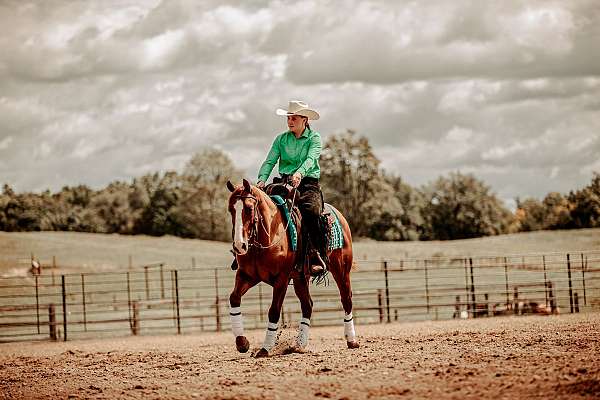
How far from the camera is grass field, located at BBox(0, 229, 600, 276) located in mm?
54225

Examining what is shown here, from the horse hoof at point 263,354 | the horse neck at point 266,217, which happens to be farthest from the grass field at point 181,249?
the horse neck at point 266,217

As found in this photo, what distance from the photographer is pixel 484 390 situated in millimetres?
7195

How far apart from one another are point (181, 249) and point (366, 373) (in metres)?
53.1

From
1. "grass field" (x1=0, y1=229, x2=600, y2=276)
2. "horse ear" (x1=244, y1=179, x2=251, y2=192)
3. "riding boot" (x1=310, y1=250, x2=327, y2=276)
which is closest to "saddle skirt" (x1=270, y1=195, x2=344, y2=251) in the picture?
"riding boot" (x1=310, y1=250, x2=327, y2=276)

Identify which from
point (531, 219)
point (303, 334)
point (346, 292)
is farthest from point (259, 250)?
point (531, 219)

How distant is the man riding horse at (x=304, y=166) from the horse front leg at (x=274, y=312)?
677mm

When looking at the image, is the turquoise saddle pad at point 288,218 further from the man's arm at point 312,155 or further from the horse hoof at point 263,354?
the horse hoof at point 263,354

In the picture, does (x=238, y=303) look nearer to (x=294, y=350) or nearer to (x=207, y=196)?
(x=294, y=350)

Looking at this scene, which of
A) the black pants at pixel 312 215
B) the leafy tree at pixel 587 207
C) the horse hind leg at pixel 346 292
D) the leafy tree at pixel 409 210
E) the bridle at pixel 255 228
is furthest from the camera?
the leafy tree at pixel 409 210

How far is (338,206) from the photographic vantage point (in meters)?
68.8

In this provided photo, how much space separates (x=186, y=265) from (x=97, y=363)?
40822mm

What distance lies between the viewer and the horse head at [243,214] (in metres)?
9.55

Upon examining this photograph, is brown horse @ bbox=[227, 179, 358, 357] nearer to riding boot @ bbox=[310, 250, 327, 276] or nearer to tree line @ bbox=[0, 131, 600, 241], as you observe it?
riding boot @ bbox=[310, 250, 327, 276]

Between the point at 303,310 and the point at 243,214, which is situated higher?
the point at 243,214
